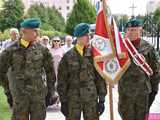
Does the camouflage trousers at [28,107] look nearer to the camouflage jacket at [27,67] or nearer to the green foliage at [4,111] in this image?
the camouflage jacket at [27,67]

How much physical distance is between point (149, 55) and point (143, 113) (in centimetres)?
81

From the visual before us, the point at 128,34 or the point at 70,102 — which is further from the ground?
the point at 128,34

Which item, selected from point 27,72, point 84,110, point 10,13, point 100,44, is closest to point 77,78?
point 84,110

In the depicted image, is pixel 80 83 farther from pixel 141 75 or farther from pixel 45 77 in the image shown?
pixel 141 75

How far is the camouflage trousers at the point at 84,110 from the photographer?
7.33 metres

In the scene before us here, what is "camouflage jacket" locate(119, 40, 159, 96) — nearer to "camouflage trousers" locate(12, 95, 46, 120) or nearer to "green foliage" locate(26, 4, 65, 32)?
"camouflage trousers" locate(12, 95, 46, 120)

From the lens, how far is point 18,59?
7.29m

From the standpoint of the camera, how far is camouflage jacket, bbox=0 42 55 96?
7289mm

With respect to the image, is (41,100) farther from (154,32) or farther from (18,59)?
(154,32)

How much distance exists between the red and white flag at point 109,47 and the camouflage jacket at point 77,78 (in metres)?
0.17

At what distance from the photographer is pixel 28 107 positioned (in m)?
7.34

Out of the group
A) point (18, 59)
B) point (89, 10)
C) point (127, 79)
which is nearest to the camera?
point (18, 59)

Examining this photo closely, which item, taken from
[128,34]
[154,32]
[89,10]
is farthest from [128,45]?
[89,10]

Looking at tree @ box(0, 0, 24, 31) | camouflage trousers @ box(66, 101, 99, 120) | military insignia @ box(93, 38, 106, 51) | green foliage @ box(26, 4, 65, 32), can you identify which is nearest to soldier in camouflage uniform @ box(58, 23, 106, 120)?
camouflage trousers @ box(66, 101, 99, 120)
